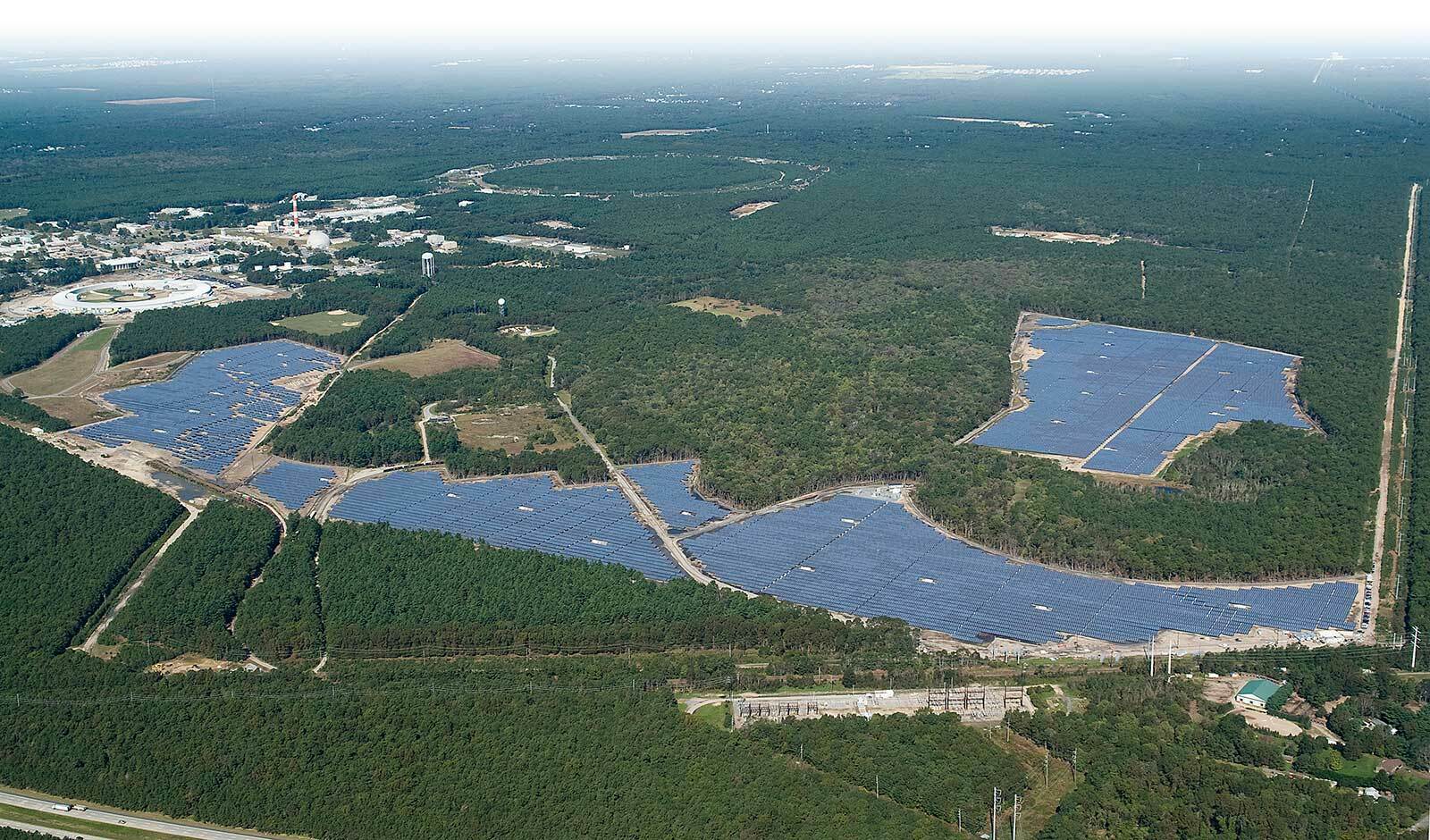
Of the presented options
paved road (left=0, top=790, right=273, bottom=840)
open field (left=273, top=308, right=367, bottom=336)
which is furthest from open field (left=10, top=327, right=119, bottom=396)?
paved road (left=0, top=790, right=273, bottom=840)

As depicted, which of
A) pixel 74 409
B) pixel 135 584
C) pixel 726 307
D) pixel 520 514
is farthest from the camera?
pixel 726 307

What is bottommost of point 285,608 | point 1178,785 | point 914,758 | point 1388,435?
point 1178,785

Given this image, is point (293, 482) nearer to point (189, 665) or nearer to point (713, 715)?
point (189, 665)

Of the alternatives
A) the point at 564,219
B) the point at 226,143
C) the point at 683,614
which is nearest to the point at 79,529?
the point at 683,614

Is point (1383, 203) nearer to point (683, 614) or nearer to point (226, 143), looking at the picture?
→ point (683, 614)

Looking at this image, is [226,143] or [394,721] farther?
[226,143]

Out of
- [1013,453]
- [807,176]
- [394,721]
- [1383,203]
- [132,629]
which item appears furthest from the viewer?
[807,176]

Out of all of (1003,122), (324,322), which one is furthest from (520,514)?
(1003,122)
